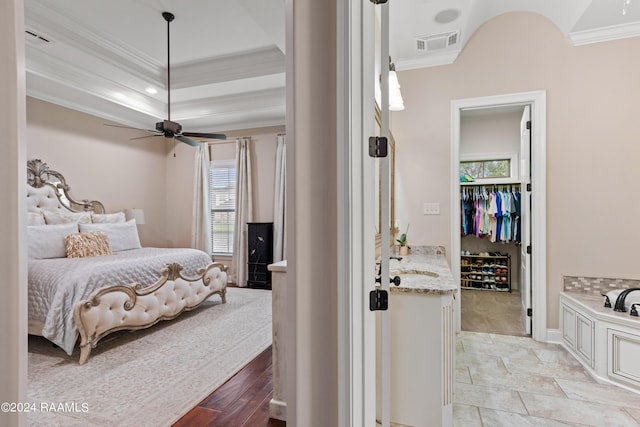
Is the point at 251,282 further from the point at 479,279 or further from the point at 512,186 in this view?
the point at 512,186

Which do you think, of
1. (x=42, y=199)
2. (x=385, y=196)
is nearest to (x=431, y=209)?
(x=385, y=196)

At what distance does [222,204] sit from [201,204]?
390 mm

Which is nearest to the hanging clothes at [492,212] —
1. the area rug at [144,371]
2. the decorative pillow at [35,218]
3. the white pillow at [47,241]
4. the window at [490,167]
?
the window at [490,167]

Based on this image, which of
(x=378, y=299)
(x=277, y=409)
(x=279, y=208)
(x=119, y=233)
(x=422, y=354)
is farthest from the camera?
(x=279, y=208)

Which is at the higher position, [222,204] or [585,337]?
[222,204]

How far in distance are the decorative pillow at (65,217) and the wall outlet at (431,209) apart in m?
4.53

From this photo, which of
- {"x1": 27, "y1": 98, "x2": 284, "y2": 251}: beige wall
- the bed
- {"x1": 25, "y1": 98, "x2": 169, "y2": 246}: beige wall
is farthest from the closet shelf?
{"x1": 25, "y1": 98, "x2": 169, "y2": 246}: beige wall

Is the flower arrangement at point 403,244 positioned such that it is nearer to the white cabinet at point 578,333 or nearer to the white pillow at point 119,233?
the white cabinet at point 578,333

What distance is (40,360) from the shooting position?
2.71m

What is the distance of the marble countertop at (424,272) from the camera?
5.96 ft

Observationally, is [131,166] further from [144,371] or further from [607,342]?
[607,342]

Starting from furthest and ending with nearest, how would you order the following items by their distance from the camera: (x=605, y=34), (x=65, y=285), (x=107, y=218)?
(x=107, y=218), (x=605, y=34), (x=65, y=285)

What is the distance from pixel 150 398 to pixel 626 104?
15.2 feet

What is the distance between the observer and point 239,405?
2.09 metres
